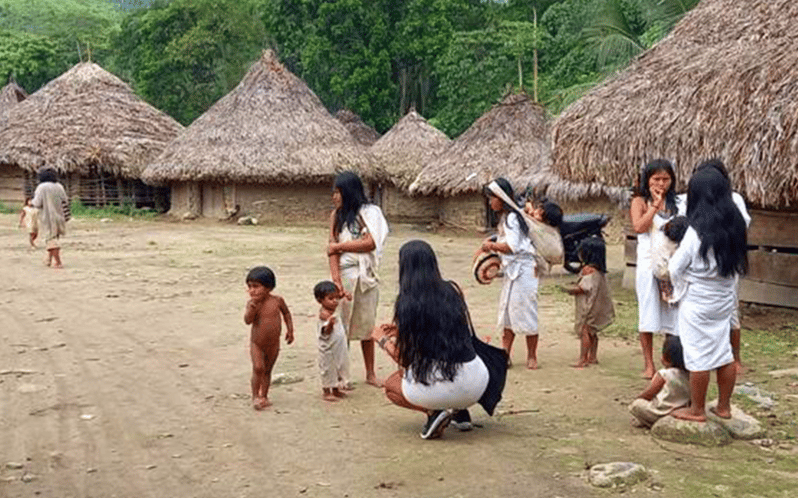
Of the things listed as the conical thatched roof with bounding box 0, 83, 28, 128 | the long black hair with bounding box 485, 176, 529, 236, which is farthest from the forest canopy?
the long black hair with bounding box 485, 176, 529, 236

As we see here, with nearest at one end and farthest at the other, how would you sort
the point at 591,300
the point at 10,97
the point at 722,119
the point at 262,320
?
the point at 262,320, the point at 591,300, the point at 722,119, the point at 10,97

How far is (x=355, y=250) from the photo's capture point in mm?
6387

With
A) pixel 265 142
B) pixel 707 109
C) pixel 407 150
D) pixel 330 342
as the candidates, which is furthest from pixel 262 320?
pixel 407 150

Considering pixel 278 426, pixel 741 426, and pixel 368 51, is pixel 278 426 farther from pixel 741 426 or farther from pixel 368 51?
pixel 368 51

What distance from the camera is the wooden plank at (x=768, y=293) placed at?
9.57 meters

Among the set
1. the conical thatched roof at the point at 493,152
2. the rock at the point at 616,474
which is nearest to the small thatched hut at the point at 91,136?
the conical thatched roof at the point at 493,152

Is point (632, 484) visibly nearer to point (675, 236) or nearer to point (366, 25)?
point (675, 236)

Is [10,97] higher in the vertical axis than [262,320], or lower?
higher

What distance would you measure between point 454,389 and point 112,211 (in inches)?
934

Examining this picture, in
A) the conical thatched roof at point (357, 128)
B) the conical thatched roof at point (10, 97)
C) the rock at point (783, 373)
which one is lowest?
the rock at point (783, 373)

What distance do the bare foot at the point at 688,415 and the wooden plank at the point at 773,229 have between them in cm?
496

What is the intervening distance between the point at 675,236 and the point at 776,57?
388 centimetres

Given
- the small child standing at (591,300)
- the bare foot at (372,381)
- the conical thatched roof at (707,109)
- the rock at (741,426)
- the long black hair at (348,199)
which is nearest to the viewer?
the rock at (741,426)

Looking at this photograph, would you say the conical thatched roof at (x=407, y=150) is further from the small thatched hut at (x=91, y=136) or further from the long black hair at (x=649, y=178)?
the long black hair at (x=649, y=178)
